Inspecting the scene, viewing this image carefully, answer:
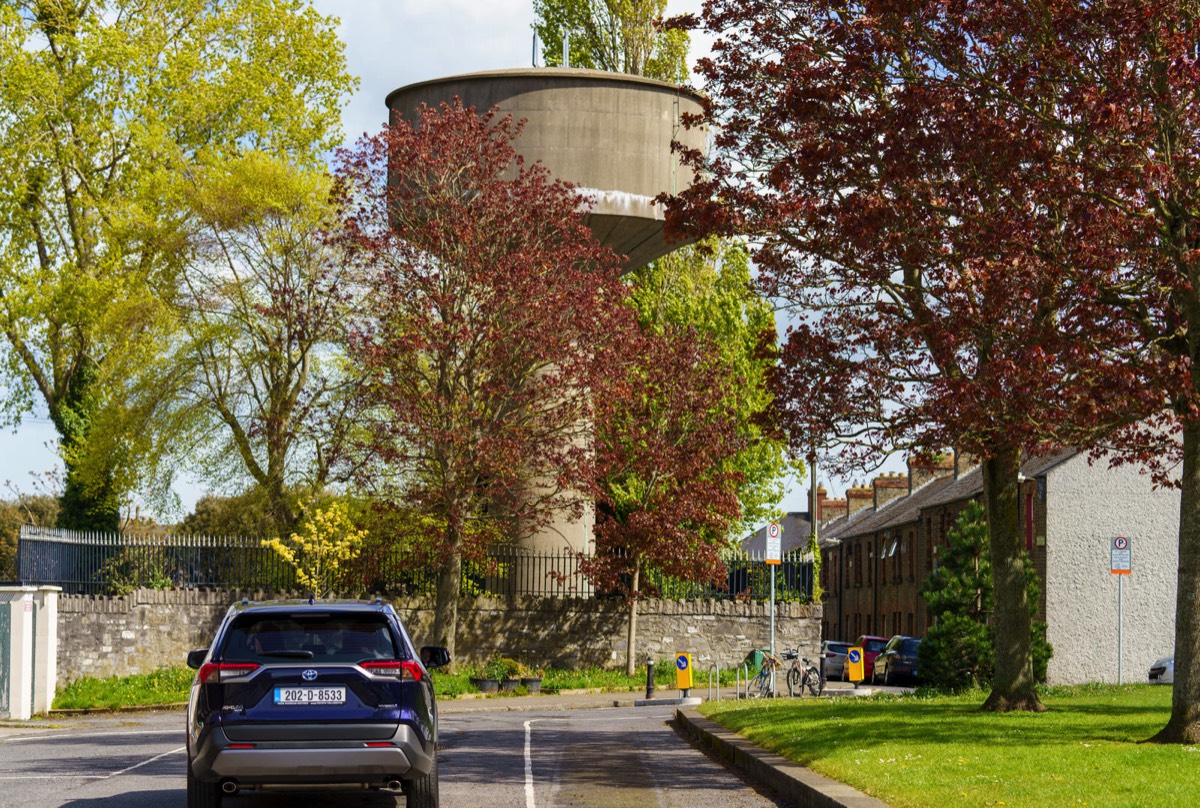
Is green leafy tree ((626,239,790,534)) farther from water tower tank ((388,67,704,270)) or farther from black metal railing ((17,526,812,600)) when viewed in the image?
water tower tank ((388,67,704,270))

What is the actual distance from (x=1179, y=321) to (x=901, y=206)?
3188 millimetres

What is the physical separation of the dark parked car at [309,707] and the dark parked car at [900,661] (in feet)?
112

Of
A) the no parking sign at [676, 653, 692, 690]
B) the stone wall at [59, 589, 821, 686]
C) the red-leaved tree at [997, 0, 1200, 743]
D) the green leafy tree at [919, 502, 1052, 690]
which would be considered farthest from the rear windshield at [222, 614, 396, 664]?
the stone wall at [59, 589, 821, 686]

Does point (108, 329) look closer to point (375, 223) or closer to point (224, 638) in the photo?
point (375, 223)

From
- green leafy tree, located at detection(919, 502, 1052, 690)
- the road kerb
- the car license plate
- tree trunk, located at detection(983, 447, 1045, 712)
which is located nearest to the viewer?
the car license plate

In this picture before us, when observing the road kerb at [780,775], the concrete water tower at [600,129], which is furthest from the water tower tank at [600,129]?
the road kerb at [780,775]

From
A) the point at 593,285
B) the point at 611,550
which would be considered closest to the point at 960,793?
the point at 593,285

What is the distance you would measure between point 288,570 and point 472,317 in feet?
24.7

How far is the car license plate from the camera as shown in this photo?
10.5 meters

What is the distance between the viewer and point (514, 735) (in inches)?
847

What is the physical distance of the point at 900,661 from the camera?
142 feet

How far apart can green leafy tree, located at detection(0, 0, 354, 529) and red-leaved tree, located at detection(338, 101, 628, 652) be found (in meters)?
6.31

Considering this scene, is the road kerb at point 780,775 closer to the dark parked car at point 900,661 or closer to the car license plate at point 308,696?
the car license plate at point 308,696

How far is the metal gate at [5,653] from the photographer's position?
26.4 m
